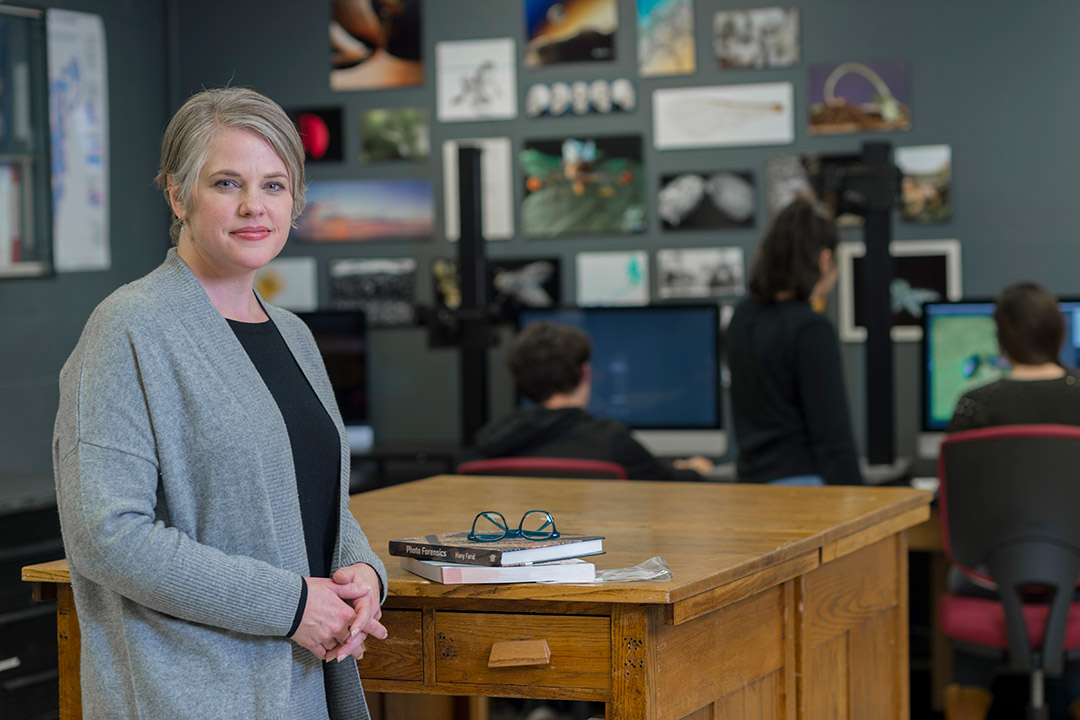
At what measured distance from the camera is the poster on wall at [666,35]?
14.5 ft

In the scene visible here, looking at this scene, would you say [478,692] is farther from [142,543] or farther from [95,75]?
[95,75]

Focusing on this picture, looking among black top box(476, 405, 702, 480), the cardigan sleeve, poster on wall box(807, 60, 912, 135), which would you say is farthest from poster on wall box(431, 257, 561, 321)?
the cardigan sleeve

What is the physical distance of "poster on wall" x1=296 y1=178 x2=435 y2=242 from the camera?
Result: 4.70 m

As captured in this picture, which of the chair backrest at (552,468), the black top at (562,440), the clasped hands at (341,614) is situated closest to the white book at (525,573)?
the clasped hands at (341,614)

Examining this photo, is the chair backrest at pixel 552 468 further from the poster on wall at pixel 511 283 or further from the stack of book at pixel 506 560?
the poster on wall at pixel 511 283

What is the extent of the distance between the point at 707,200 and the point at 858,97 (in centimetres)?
59

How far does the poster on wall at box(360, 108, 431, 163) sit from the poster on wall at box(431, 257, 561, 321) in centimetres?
40

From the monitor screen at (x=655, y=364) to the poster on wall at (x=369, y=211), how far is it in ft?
2.03

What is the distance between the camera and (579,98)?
14.9ft

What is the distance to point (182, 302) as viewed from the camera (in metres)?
1.55

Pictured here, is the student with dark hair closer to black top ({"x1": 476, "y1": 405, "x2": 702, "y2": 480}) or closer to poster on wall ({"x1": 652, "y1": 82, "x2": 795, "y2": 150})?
black top ({"x1": 476, "y1": 405, "x2": 702, "y2": 480})

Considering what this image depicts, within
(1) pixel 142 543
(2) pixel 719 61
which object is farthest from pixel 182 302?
(2) pixel 719 61

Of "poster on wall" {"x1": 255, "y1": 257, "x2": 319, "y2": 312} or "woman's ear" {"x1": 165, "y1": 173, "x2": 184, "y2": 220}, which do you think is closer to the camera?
"woman's ear" {"x1": 165, "y1": 173, "x2": 184, "y2": 220}

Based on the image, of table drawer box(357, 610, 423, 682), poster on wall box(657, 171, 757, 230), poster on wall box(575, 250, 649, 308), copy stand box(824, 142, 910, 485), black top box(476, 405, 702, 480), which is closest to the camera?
table drawer box(357, 610, 423, 682)
